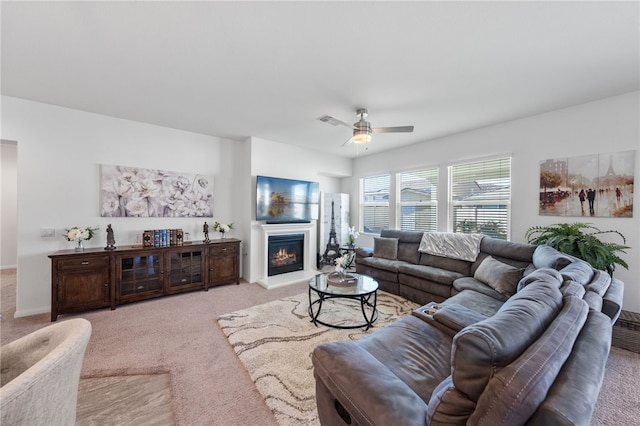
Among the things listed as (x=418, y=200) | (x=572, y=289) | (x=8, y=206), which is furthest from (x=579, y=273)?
(x=8, y=206)

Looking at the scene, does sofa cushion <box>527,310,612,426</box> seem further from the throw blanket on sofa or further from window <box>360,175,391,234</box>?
window <box>360,175,391,234</box>

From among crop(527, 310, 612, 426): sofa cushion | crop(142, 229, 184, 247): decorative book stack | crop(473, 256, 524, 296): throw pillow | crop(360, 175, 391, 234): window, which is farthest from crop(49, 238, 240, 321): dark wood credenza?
crop(527, 310, 612, 426): sofa cushion

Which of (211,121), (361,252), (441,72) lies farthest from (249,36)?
(361,252)

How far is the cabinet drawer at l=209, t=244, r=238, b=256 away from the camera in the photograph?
4.04 m

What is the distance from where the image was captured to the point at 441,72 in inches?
90.0

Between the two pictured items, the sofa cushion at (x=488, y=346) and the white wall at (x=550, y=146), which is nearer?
the sofa cushion at (x=488, y=346)

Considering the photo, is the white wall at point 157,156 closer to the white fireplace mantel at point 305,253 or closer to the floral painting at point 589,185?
the floral painting at point 589,185

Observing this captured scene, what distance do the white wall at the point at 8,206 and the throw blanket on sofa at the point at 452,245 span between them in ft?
25.5

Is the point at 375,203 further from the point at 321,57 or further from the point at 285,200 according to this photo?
the point at 321,57

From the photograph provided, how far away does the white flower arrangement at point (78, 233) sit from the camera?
10.0 feet

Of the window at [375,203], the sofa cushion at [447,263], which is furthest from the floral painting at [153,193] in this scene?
the sofa cushion at [447,263]

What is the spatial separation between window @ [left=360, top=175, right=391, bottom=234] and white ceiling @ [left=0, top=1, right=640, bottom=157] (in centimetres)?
226

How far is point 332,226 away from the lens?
575cm

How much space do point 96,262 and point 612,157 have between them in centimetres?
631
